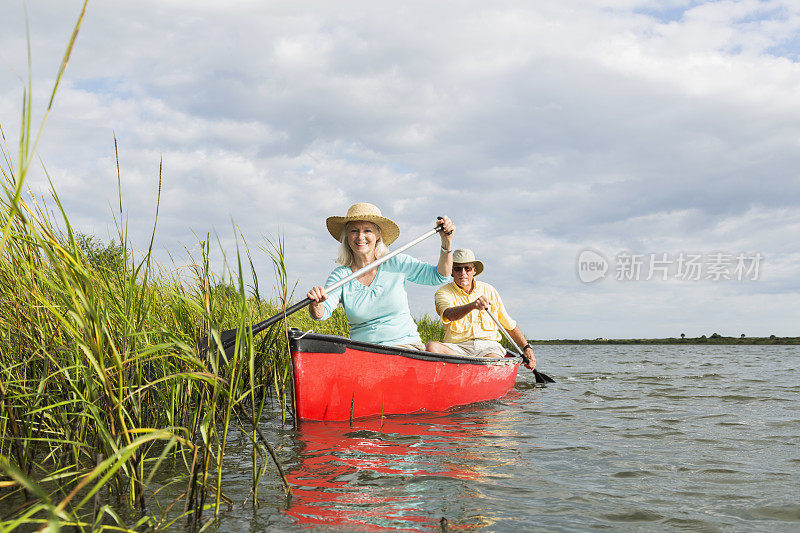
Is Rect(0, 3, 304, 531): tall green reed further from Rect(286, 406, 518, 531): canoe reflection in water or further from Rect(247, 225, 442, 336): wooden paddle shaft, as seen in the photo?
Rect(247, 225, 442, 336): wooden paddle shaft

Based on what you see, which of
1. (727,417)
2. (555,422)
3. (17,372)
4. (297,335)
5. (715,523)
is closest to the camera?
(715,523)

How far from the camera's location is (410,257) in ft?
19.4

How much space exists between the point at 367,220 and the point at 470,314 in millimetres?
2225

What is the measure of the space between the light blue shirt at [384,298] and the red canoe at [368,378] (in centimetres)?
42

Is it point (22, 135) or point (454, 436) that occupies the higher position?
point (22, 135)

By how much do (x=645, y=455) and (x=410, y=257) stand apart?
279 centimetres

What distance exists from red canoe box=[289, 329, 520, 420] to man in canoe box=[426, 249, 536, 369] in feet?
2.26

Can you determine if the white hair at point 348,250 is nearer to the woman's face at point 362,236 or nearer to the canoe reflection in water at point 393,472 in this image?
the woman's face at point 362,236

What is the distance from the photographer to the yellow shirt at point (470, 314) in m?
7.11

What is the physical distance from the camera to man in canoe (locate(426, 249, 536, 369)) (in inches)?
275

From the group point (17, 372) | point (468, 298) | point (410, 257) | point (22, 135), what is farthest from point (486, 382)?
point (22, 135)

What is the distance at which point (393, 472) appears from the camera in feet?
11.3

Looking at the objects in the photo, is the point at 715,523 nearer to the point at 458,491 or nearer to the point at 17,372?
the point at 458,491

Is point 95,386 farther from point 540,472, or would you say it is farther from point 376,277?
point 376,277
